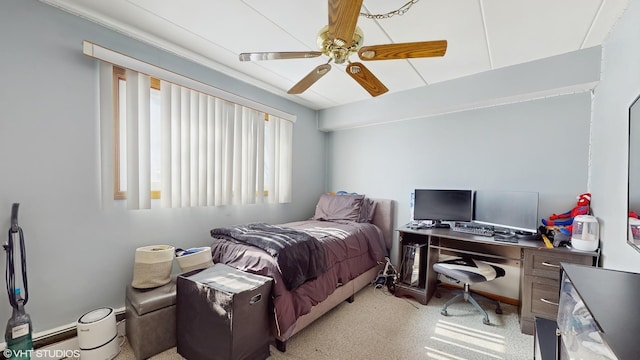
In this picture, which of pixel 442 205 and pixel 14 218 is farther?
pixel 442 205

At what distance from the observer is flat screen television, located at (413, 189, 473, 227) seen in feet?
9.27

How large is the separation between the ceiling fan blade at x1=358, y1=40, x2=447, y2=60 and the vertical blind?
1.79 metres

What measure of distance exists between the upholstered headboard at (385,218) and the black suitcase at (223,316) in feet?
6.96

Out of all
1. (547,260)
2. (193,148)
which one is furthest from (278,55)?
(547,260)

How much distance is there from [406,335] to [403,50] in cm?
226

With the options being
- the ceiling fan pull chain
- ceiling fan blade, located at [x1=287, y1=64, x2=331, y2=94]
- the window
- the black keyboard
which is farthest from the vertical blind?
the black keyboard

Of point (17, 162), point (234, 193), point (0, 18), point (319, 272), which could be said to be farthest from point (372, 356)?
point (0, 18)

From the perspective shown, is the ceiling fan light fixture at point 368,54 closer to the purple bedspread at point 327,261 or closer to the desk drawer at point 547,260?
the purple bedspread at point 327,261

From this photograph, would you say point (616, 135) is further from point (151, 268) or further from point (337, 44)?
point (151, 268)

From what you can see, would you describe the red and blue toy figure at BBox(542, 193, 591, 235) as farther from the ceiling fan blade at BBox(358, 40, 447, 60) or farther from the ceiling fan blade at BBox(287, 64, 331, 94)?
the ceiling fan blade at BBox(287, 64, 331, 94)

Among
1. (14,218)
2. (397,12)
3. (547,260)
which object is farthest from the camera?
(547,260)

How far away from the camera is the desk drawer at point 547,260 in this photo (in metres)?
2.00

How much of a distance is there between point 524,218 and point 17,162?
13.7 ft

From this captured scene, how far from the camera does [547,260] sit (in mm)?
2090
